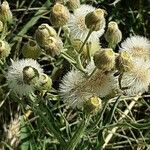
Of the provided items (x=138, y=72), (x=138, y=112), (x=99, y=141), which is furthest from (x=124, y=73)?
(x=138, y=112)

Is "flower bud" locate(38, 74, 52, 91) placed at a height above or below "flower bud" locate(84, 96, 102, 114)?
above

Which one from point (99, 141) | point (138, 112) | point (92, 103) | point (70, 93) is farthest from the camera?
point (138, 112)

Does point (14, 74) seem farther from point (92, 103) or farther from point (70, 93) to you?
point (92, 103)

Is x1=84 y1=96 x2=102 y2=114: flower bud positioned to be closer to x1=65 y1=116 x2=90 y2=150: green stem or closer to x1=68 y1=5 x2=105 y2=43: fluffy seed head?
x1=65 y1=116 x2=90 y2=150: green stem

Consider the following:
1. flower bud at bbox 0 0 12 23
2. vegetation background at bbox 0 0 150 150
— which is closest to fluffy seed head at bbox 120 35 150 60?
flower bud at bbox 0 0 12 23

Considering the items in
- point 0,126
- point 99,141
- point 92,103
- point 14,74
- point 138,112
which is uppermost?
point 14,74

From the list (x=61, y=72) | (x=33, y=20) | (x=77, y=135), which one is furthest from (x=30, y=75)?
(x=33, y=20)

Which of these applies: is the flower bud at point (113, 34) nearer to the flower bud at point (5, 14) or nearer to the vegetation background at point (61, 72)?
the flower bud at point (5, 14)
